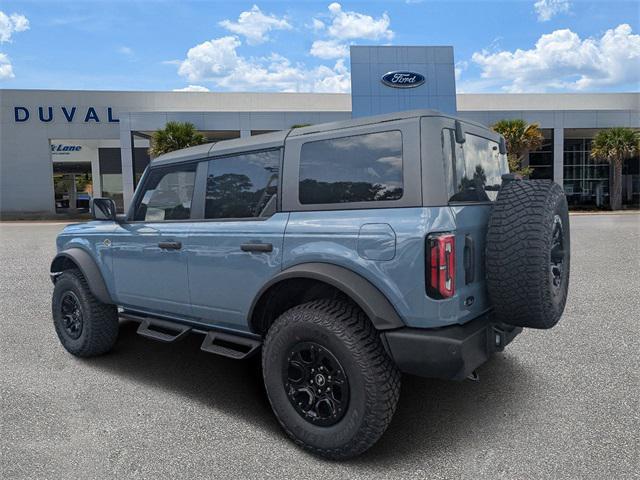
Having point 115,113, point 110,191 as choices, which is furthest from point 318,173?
point 110,191

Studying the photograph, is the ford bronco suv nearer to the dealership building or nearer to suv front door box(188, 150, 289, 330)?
suv front door box(188, 150, 289, 330)

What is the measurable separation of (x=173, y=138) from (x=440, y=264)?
27008 mm

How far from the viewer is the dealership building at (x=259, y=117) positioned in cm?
3092

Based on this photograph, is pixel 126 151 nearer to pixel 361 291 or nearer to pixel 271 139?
pixel 271 139

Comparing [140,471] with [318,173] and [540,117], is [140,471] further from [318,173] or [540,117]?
[540,117]

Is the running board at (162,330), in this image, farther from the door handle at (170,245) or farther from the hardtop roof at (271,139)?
the hardtop roof at (271,139)

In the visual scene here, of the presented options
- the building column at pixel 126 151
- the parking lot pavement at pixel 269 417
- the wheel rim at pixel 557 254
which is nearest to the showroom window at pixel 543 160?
the building column at pixel 126 151

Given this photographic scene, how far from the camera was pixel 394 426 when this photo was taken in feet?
10.6

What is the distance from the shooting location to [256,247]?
3205 mm

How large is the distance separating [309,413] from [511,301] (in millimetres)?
1387

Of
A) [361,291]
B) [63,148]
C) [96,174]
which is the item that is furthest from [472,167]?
[63,148]

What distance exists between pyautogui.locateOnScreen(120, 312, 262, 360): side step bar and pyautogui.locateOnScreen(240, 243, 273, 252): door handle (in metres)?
0.67

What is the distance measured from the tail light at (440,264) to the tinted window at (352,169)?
374 mm

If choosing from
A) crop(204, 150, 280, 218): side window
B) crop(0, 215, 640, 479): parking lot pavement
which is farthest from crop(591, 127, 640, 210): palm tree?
crop(204, 150, 280, 218): side window
